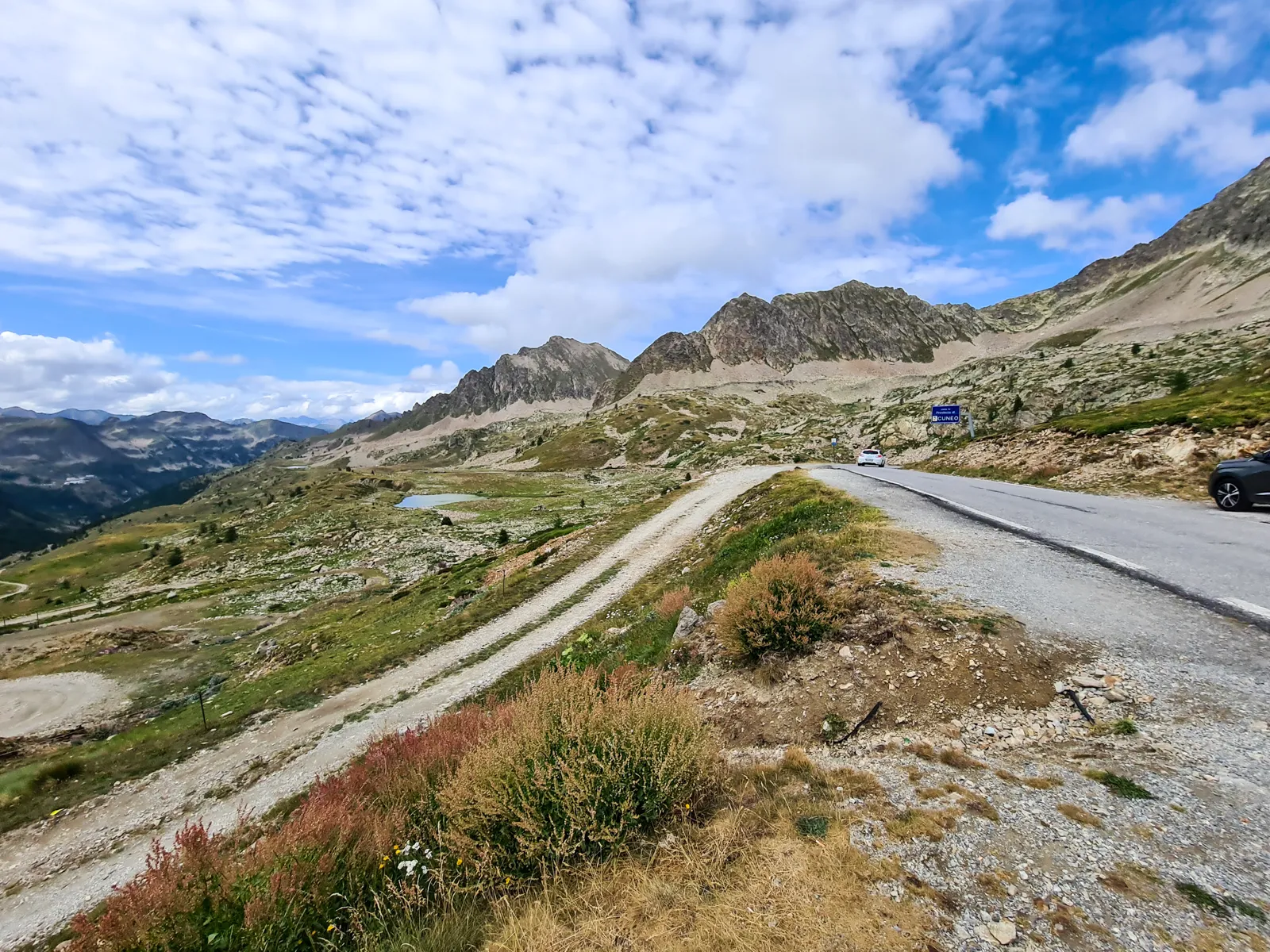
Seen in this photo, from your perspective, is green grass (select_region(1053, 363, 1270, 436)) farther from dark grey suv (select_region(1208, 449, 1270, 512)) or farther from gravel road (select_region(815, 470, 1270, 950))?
gravel road (select_region(815, 470, 1270, 950))

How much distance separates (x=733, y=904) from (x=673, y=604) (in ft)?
41.8

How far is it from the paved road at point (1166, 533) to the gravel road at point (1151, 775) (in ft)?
4.08

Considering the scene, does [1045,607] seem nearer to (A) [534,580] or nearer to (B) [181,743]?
(A) [534,580]

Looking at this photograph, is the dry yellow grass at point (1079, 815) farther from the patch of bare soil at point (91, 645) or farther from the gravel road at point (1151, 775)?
the patch of bare soil at point (91, 645)

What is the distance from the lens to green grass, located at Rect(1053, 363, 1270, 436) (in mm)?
24250

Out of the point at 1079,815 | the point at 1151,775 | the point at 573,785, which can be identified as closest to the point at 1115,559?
the point at 1151,775

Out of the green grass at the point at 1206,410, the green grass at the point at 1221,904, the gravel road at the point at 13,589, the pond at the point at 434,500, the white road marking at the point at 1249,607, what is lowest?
the gravel road at the point at 13,589

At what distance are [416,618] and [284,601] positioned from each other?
1026 inches

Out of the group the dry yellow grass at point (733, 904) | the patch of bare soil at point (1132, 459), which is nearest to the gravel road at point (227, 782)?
the dry yellow grass at point (733, 904)

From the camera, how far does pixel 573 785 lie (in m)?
5.70

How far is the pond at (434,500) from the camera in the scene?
95500mm

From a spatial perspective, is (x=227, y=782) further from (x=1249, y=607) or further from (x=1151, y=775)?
(x=1249, y=607)

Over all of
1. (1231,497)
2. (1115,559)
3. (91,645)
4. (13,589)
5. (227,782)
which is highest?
(1115,559)

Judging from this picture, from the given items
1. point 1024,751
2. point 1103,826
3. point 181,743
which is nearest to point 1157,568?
point 1024,751
